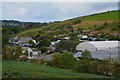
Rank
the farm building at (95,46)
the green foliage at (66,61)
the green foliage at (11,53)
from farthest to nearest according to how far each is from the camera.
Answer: the farm building at (95,46) < the green foliage at (11,53) < the green foliage at (66,61)

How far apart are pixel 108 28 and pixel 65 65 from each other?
42.8 m

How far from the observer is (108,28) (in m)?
53.8

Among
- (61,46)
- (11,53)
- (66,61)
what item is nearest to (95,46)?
(61,46)

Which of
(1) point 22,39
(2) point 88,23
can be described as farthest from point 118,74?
(2) point 88,23

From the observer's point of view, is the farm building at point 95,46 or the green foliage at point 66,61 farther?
the farm building at point 95,46

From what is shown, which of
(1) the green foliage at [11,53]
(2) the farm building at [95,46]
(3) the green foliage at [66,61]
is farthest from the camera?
(2) the farm building at [95,46]

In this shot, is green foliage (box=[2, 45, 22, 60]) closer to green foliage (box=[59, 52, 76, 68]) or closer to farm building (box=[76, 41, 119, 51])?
green foliage (box=[59, 52, 76, 68])

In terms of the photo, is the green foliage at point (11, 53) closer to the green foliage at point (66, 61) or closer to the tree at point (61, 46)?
the green foliage at point (66, 61)

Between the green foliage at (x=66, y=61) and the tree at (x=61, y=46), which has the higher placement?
the tree at (x=61, y=46)

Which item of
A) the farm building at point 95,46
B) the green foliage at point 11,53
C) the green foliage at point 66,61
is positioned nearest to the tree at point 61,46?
the farm building at point 95,46

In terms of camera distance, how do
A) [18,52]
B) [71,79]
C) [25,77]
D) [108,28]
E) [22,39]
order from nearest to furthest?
1. [71,79]
2. [25,77]
3. [18,52]
4. [22,39]
5. [108,28]

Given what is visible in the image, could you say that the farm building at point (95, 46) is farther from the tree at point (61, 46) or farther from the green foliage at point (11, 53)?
the green foliage at point (11, 53)

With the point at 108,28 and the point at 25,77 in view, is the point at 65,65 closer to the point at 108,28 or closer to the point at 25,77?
the point at 25,77

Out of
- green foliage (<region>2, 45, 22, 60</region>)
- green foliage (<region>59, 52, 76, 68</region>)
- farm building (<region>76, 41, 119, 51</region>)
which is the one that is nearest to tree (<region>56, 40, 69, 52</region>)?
farm building (<region>76, 41, 119, 51</region>)
